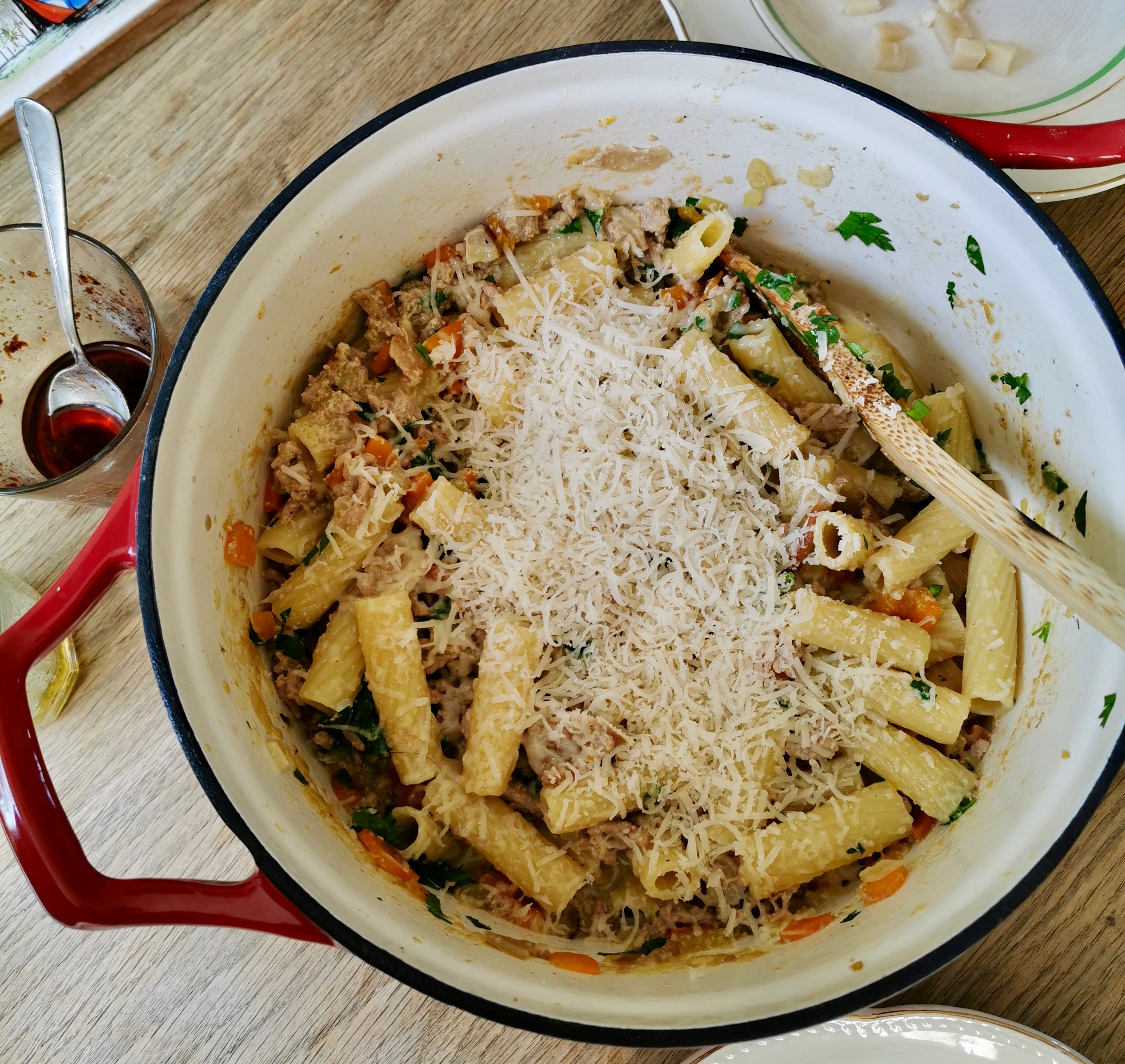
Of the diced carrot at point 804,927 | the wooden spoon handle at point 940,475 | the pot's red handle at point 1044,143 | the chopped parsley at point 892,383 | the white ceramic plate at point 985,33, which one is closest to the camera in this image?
the wooden spoon handle at point 940,475

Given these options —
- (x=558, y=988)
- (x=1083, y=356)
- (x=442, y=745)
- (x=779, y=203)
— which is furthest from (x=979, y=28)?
(x=558, y=988)

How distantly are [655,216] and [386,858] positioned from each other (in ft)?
4.92

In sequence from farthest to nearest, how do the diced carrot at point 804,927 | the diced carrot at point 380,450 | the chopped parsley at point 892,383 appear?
the chopped parsley at point 892,383
the diced carrot at point 380,450
the diced carrot at point 804,927

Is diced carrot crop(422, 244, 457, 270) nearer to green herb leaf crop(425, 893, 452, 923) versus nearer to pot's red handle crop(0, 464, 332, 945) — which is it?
pot's red handle crop(0, 464, 332, 945)

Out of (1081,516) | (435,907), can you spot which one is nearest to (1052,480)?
(1081,516)

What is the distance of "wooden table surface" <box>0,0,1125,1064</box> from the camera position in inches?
76.6

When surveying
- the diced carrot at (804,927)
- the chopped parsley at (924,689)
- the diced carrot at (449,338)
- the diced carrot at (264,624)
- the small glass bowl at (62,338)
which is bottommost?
the diced carrot at (804,927)

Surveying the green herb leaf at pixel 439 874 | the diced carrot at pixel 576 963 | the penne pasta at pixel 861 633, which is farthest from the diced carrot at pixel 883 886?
the green herb leaf at pixel 439 874

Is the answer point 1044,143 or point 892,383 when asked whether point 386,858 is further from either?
point 1044,143

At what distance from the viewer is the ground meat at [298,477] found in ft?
5.98

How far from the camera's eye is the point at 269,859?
1379 mm

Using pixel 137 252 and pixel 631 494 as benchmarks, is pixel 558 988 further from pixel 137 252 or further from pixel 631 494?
pixel 137 252

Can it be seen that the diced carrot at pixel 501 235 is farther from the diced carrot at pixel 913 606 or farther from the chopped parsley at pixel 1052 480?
the chopped parsley at pixel 1052 480

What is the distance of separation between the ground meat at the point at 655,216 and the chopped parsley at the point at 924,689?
1.13 m
